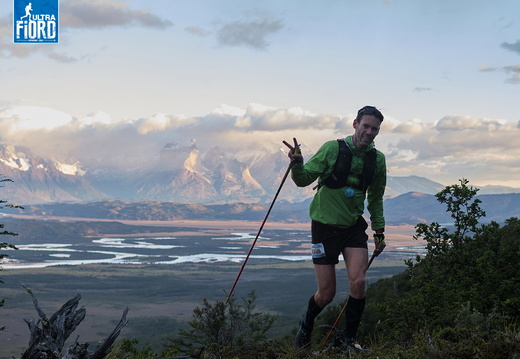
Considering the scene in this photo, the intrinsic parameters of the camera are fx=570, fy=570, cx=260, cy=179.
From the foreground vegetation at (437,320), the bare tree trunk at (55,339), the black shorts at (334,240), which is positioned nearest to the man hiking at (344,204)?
the black shorts at (334,240)

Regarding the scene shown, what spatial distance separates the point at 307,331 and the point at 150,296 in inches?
7822

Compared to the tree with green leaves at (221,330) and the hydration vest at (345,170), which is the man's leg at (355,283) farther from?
the tree with green leaves at (221,330)

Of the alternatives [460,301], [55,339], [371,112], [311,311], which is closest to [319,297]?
[311,311]

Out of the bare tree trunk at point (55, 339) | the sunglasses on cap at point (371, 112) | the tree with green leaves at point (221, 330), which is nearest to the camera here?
the bare tree trunk at point (55, 339)

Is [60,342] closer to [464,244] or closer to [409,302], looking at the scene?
[409,302]

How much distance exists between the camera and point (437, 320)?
7.25m

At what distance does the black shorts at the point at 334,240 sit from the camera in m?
7.12

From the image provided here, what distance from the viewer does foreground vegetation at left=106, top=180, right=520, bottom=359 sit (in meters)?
5.19

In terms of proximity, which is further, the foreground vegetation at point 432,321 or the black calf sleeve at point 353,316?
the black calf sleeve at point 353,316

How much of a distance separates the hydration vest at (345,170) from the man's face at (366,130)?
0.53ft

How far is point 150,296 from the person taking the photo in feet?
651

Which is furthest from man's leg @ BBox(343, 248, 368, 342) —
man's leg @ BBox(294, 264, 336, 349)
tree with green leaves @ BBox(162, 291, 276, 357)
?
tree with green leaves @ BBox(162, 291, 276, 357)

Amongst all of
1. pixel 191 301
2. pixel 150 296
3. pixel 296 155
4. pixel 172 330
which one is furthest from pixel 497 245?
pixel 150 296

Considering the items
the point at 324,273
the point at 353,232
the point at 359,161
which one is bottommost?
the point at 324,273
